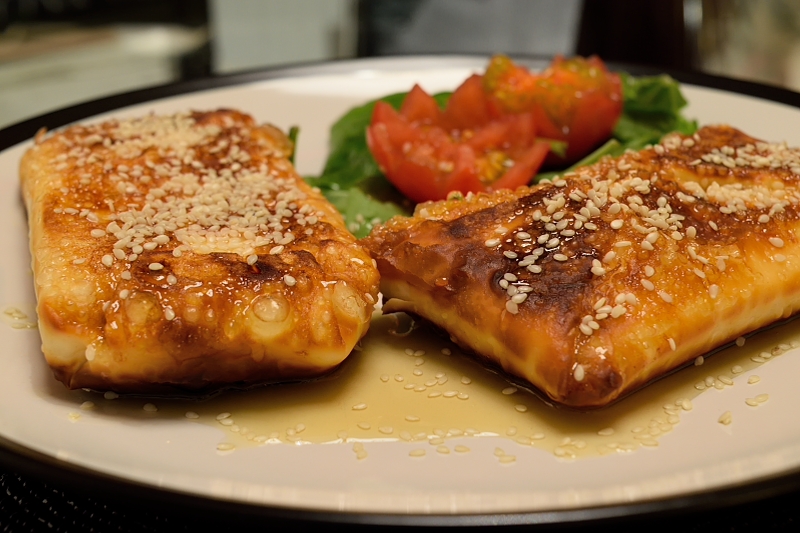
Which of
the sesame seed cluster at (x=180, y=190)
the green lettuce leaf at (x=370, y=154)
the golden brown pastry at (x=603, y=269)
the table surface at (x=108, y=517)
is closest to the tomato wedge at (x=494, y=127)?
the green lettuce leaf at (x=370, y=154)

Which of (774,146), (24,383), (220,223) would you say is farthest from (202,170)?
(774,146)

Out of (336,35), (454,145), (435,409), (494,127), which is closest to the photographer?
(435,409)

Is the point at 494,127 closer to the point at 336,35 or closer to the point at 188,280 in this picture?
the point at 188,280

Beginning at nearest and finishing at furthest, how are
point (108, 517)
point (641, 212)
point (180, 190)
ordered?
point (108, 517), point (641, 212), point (180, 190)

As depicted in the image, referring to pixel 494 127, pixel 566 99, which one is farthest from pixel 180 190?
pixel 566 99

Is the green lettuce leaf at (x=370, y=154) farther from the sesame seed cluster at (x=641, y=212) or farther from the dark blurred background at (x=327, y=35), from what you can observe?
the dark blurred background at (x=327, y=35)

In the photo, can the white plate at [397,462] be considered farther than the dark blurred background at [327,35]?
No
